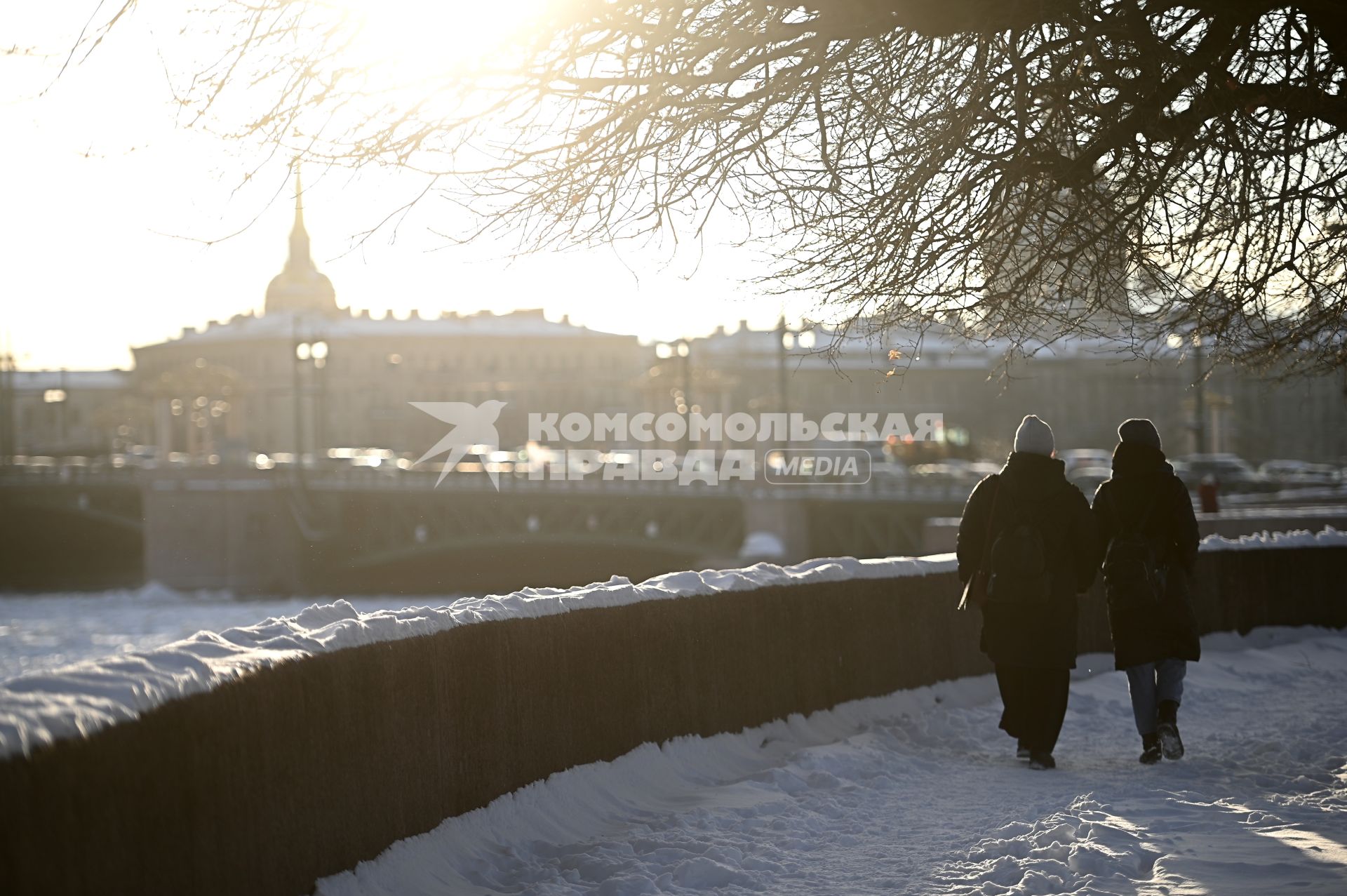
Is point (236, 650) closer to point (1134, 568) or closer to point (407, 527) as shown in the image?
point (1134, 568)

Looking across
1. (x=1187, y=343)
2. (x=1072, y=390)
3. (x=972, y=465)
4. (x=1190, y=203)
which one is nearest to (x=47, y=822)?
(x=1190, y=203)

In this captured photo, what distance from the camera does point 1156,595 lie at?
352 inches

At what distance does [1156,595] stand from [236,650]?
17.3 feet

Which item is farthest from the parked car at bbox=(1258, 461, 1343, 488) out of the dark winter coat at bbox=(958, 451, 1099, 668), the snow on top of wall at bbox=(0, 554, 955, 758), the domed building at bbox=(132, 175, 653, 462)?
the domed building at bbox=(132, 175, 653, 462)

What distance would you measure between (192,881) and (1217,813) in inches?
175

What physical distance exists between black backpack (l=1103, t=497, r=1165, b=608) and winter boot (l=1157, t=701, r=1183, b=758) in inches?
22.0

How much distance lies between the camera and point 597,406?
120m

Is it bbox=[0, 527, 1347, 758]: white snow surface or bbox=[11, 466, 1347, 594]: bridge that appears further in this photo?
bbox=[11, 466, 1347, 594]: bridge

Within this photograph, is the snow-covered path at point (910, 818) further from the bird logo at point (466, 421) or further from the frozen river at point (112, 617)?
the bird logo at point (466, 421)

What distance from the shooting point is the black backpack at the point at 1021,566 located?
8.75 metres

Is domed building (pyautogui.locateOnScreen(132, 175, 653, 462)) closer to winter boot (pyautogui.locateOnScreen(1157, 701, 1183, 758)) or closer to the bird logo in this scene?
the bird logo

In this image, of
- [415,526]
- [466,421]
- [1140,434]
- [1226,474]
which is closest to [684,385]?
[415,526]

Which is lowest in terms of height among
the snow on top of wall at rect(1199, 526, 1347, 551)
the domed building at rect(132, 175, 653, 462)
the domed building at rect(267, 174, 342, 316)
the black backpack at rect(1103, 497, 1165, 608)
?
the snow on top of wall at rect(1199, 526, 1347, 551)

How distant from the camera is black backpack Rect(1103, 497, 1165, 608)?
896 centimetres
